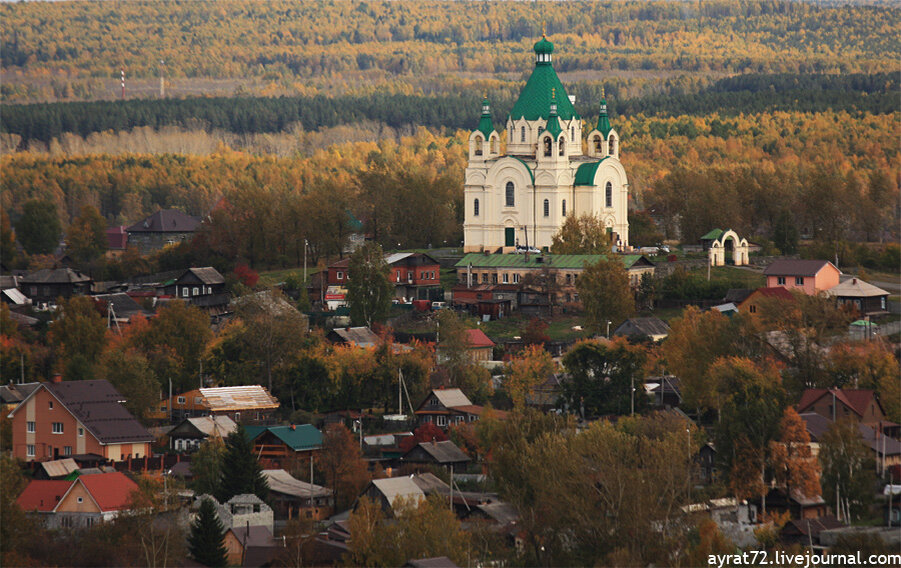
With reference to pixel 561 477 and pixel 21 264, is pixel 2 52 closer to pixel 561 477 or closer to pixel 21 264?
pixel 21 264

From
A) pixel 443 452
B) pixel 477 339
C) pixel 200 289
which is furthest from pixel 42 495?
pixel 200 289

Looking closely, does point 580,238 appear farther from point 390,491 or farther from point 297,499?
point 390,491

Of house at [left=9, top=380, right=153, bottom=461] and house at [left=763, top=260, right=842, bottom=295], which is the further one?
house at [left=763, top=260, right=842, bottom=295]

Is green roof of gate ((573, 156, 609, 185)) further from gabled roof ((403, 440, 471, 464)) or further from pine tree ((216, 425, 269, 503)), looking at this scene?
pine tree ((216, 425, 269, 503))

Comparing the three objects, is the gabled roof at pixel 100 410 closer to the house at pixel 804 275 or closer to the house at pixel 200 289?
the house at pixel 200 289

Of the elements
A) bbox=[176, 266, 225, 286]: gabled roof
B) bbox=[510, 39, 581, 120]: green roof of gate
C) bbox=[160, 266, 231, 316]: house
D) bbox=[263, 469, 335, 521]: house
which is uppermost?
bbox=[510, 39, 581, 120]: green roof of gate

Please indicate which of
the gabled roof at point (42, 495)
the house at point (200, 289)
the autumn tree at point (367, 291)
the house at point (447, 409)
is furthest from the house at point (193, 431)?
the house at point (200, 289)

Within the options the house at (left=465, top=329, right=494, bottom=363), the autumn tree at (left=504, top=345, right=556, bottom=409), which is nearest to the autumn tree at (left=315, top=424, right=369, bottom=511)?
the autumn tree at (left=504, top=345, right=556, bottom=409)
